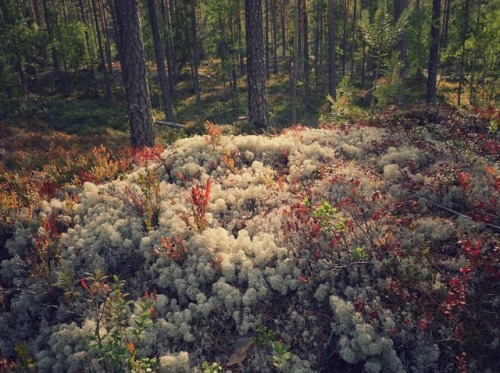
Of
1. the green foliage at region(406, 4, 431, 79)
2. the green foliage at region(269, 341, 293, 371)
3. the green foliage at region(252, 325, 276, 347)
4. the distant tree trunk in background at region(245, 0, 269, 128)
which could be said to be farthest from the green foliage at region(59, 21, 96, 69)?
the green foliage at region(269, 341, 293, 371)

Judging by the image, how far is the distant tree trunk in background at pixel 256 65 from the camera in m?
10.8

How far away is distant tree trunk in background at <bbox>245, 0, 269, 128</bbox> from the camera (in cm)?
1080

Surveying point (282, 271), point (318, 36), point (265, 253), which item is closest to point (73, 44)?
point (318, 36)

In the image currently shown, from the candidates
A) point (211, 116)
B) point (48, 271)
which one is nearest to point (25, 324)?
point (48, 271)

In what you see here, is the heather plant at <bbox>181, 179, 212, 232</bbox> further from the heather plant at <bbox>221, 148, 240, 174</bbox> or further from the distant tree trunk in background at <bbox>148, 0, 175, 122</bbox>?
the distant tree trunk in background at <bbox>148, 0, 175, 122</bbox>

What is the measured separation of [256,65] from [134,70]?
3.79 m

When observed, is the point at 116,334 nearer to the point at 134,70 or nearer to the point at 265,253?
the point at 265,253

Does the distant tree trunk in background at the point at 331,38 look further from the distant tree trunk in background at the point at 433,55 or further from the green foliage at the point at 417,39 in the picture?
the distant tree trunk in background at the point at 433,55

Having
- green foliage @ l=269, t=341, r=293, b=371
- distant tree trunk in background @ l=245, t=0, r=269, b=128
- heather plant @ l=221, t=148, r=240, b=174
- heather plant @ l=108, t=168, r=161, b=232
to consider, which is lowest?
green foliage @ l=269, t=341, r=293, b=371

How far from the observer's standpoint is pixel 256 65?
11266 millimetres

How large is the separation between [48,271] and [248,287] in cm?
288

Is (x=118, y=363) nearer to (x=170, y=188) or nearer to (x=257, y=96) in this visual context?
(x=170, y=188)

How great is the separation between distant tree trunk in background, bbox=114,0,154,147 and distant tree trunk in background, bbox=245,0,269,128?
330cm

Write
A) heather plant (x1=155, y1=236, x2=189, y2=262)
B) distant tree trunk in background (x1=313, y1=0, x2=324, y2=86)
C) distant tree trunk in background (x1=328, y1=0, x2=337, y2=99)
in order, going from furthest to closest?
distant tree trunk in background (x1=313, y1=0, x2=324, y2=86) < distant tree trunk in background (x1=328, y1=0, x2=337, y2=99) < heather plant (x1=155, y1=236, x2=189, y2=262)
